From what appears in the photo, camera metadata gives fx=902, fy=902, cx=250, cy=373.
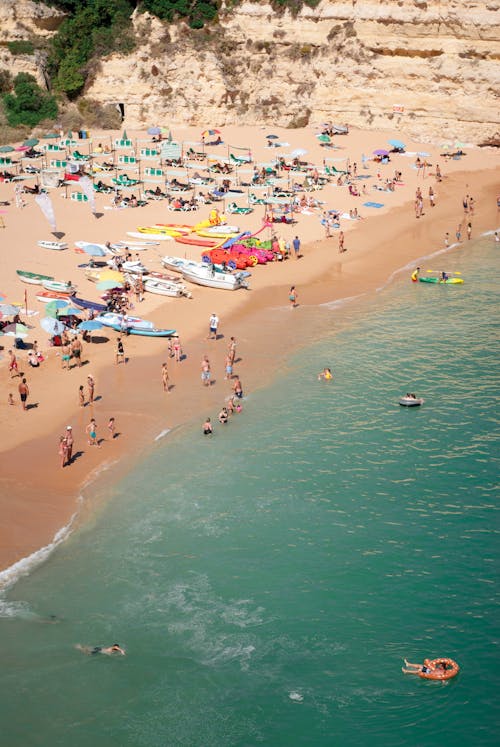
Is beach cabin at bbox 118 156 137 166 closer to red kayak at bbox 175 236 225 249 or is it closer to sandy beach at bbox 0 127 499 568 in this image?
sandy beach at bbox 0 127 499 568

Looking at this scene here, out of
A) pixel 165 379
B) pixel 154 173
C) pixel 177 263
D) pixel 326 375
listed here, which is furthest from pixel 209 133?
pixel 165 379

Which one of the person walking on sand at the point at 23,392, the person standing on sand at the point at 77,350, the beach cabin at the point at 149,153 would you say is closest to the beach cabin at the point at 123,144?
the beach cabin at the point at 149,153

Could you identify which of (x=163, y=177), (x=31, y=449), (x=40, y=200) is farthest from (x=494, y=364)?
(x=163, y=177)

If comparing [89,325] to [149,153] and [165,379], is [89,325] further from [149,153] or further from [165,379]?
[149,153]

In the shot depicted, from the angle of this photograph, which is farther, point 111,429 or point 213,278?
point 213,278

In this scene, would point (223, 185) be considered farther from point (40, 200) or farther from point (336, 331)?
point (336, 331)
